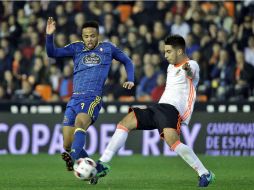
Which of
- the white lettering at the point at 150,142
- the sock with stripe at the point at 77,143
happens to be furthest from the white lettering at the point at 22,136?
the sock with stripe at the point at 77,143

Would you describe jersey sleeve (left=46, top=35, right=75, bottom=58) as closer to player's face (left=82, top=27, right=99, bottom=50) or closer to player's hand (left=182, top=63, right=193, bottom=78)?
player's face (left=82, top=27, right=99, bottom=50)

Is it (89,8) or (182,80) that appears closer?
(182,80)

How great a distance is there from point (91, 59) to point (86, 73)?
0.23 meters

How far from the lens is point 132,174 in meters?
13.8

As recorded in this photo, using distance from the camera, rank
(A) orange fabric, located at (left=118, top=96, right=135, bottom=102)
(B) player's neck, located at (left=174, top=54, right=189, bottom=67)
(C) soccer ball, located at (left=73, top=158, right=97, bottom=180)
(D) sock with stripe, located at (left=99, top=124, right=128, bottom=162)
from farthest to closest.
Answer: (A) orange fabric, located at (left=118, top=96, right=135, bottom=102) → (B) player's neck, located at (left=174, top=54, right=189, bottom=67) → (D) sock with stripe, located at (left=99, top=124, right=128, bottom=162) → (C) soccer ball, located at (left=73, top=158, right=97, bottom=180)

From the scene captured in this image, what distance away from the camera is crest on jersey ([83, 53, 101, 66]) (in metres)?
12.4

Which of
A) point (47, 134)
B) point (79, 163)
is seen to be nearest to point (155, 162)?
point (47, 134)

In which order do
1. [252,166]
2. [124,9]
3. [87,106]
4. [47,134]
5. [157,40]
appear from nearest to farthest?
1. [87,106]
2. [252,166]
3. [47,134]
4. [157,40]
5. [124,9]

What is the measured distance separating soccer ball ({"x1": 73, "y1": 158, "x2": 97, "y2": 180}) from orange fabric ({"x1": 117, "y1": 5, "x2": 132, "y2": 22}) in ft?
36.1

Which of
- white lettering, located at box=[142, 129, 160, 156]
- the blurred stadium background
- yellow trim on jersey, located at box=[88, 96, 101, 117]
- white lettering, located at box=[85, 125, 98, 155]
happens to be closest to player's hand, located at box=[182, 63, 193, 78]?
yellow trim on jersey, located at box=[88, 96, 101, 117]

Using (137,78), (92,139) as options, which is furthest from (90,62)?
(137,78)

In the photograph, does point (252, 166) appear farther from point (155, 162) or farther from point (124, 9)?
point (124, 9)

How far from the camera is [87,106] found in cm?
1205

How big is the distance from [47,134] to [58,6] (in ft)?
13.8
